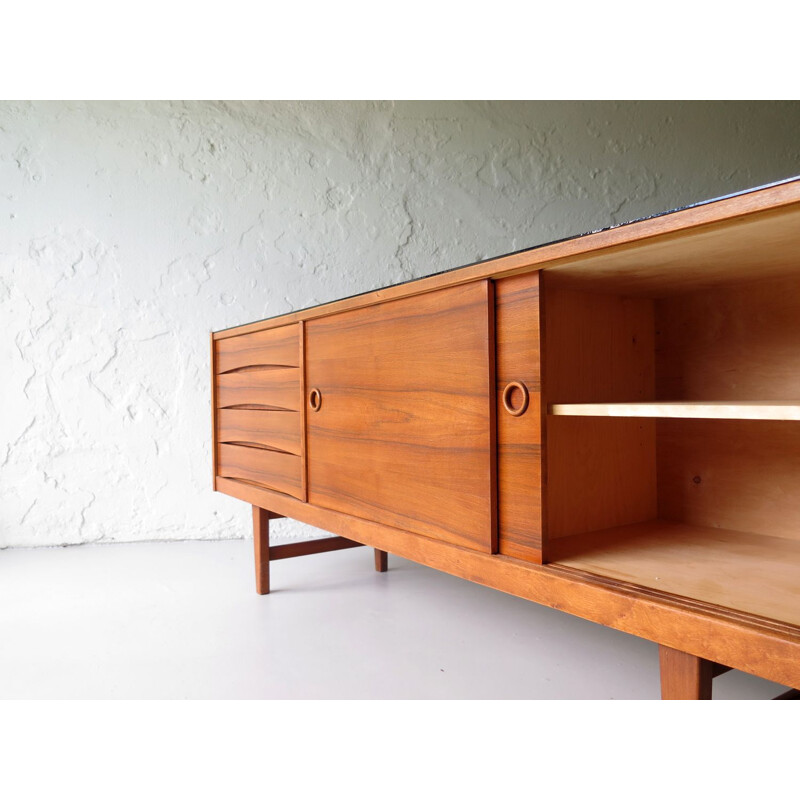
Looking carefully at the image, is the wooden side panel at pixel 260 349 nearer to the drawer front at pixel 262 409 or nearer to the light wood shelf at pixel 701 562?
the drawer front at pixel 262 409

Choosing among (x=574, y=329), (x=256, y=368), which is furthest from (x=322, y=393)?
(x=574, y=329)

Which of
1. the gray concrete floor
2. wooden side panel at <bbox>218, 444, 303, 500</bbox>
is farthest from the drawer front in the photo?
the gray concrete floor

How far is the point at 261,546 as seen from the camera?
6.31ft

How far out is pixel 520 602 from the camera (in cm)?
184

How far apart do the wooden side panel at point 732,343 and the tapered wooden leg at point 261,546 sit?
3.82ft

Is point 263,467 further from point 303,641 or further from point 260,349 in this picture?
point 303,641

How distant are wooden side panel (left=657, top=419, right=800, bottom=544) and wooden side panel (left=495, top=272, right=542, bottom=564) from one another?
46 centimetres

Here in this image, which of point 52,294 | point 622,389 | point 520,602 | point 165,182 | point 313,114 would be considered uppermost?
point 313,114

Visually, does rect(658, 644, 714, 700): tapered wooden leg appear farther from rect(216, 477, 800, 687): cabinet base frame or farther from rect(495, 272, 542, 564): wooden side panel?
rect(495, 272, 542, 564): wooden side panel

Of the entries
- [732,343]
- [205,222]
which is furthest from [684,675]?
[205,222]

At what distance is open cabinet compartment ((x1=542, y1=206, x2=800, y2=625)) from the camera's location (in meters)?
0.93

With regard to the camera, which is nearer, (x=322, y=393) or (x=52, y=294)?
(x=322, y=393)

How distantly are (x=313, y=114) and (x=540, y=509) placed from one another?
2410 mm

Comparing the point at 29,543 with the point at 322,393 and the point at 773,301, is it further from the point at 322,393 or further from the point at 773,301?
the point at 773,301
